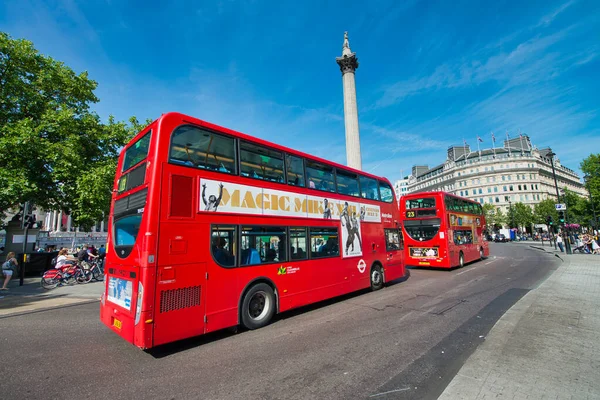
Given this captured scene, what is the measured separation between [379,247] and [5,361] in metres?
10.1

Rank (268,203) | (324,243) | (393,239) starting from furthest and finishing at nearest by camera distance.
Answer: (393,239) < (324,243) < (268,203)

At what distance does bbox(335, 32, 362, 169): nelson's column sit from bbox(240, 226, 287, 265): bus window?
31.2 metres

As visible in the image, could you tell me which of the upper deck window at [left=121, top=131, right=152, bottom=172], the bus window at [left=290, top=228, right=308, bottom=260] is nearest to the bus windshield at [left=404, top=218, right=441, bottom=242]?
the bus window at [left=290, top=228, right=308, bottom=260]

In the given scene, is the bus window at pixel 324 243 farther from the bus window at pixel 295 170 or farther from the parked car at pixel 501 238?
the parked car at pixel 501 238

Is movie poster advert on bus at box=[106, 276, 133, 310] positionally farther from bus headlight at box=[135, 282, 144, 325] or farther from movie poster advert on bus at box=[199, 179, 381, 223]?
Result: movie poster advert on bus at box=[199, 179, 381, 223]

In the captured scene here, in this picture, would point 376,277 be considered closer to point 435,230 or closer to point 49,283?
point 435,230

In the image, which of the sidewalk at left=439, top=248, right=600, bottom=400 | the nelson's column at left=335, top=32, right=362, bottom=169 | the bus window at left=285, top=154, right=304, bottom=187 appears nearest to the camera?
the sidewalk at left=439, top=248, right=600, bottom=400

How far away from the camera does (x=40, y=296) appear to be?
1112 cm

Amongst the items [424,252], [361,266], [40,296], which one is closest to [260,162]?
[361,266]

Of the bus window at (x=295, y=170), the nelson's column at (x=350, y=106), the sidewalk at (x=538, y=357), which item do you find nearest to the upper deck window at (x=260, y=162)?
the bus window at (x=295, y=170)

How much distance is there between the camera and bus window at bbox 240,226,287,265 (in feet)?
20.8

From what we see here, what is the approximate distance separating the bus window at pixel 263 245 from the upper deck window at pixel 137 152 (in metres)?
2.54

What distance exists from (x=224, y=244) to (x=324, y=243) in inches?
130

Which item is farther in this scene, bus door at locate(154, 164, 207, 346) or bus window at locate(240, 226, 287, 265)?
bus window at locate(240, 226, 287, 265)
